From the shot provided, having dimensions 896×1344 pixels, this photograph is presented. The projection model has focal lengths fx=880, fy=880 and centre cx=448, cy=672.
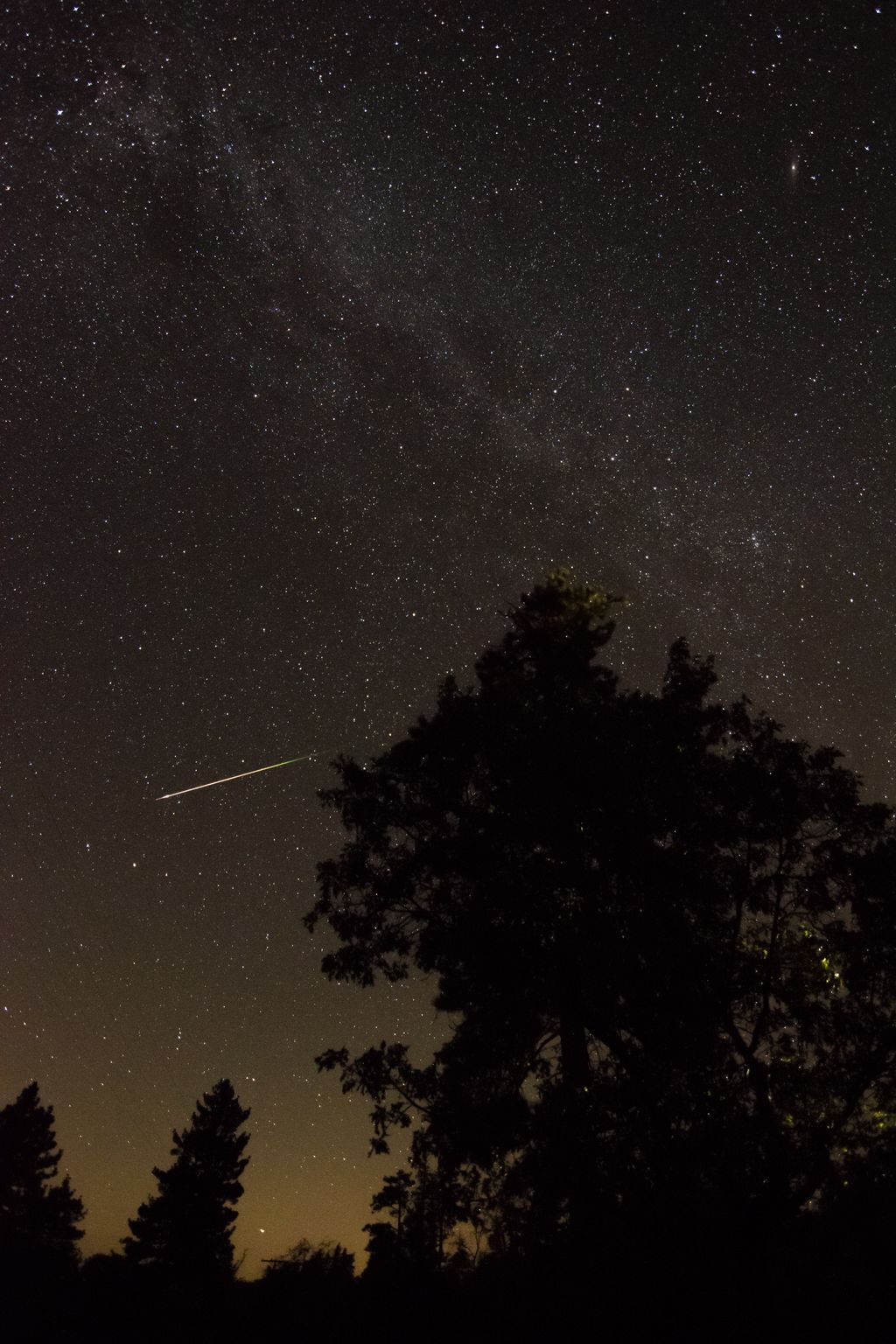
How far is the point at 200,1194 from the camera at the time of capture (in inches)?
1400

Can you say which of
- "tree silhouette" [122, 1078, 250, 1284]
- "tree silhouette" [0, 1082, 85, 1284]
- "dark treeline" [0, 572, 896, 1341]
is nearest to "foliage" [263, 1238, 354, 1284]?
"dark treeline" [0, 572, 896, 1341]

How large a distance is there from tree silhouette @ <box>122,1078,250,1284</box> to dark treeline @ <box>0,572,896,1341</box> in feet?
72.4

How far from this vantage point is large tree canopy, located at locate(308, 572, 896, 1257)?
416 inches

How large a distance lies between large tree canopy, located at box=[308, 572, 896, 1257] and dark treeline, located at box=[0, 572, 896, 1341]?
0.04m

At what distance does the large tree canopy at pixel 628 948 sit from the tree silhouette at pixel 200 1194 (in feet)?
85.2

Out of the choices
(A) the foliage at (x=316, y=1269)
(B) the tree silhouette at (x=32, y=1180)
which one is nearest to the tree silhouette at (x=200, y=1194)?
(B) the tree silhouette at (x=32, y=1180)

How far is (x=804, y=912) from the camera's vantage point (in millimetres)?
12406

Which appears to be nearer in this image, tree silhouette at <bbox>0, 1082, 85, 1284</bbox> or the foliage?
the foliage

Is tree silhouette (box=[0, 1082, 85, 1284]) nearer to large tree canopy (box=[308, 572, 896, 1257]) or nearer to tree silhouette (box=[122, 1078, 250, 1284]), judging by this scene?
tree silhouette (box=[122, 1078, 250, 1284])

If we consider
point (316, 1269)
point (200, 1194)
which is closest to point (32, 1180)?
point (200, 1194)

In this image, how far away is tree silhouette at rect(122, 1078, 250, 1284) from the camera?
3384cm

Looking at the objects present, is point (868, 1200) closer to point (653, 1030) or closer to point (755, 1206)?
point (755, 1206)

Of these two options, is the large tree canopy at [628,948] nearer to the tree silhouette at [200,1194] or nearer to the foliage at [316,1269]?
the foliage at [316,1269]

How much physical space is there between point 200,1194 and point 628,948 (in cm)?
3235
